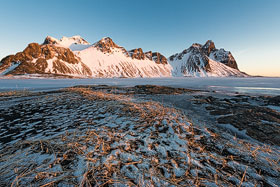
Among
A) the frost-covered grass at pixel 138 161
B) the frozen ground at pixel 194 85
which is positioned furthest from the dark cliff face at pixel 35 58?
the frost-covered grass at pixel 138 161

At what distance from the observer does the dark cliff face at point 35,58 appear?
118 meters

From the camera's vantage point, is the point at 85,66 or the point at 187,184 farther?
the point at 85,66

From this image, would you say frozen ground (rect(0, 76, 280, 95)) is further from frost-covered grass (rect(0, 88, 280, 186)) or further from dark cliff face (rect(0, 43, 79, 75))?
dark cliff face (rect(0, 43, 79, 75))

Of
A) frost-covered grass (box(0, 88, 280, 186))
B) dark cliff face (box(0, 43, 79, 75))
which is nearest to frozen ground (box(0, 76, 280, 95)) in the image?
frost-covered grass (box(0, 88, 280, 186))

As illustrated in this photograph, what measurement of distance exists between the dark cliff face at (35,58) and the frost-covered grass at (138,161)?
15546cm

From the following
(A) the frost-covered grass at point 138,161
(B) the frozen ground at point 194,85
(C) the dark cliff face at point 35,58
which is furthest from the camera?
(C) the dark cliff face at point 35,58

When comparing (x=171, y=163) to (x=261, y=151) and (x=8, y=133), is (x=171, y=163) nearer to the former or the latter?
(x=261, y=151)

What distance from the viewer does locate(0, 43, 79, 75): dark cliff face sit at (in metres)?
118

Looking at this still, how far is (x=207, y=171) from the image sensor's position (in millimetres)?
2576

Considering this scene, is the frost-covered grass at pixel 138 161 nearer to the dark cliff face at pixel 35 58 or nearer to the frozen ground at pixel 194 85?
the frozen ground at pixel 194 85

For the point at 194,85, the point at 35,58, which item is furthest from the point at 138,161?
the point at 35,58

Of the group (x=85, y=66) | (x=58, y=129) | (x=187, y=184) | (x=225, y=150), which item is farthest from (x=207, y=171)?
(x=85, y=66)

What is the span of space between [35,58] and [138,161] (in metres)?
194

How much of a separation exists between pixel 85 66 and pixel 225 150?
201933mm
